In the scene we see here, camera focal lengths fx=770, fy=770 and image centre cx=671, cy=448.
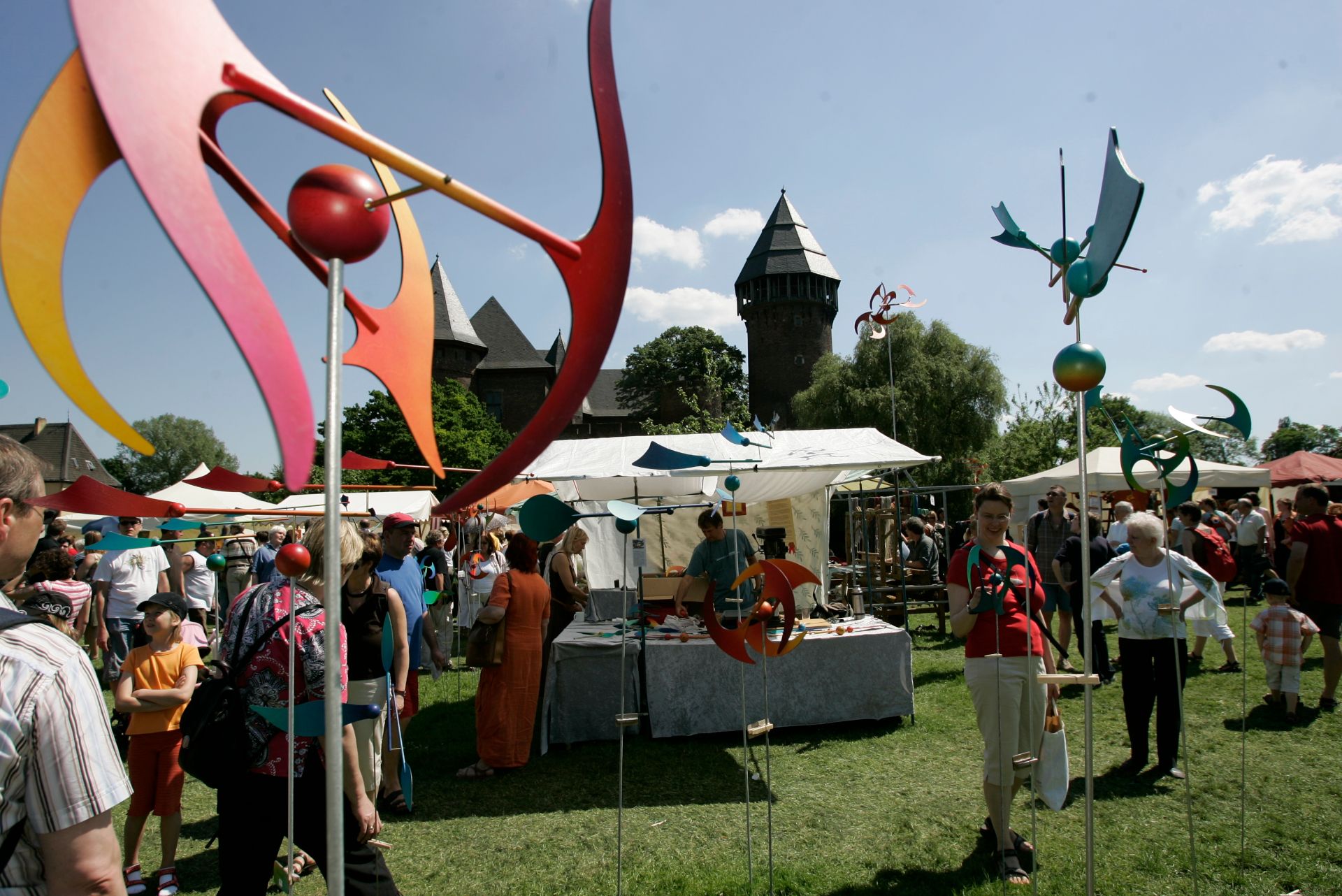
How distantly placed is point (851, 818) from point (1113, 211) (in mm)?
3297

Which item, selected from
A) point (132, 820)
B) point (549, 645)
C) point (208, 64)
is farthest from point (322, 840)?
point (549, 645)

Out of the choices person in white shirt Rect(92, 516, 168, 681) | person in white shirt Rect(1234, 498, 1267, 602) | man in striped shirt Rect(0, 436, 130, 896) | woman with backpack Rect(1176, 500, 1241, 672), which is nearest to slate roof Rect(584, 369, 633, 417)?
person in white shirt Rect(1234, 498, 1267, 602)

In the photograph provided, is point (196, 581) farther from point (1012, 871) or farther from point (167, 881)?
point (1012, 871)

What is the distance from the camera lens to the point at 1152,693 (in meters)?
4.41

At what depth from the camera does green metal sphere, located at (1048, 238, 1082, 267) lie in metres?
2.01

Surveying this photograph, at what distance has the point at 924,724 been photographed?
5598 mm

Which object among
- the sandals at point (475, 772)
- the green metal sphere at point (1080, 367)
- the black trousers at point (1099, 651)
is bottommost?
the sandals at point (475, 772)

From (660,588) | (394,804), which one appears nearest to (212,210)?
(394,804)

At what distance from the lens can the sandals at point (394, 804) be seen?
13.6ft

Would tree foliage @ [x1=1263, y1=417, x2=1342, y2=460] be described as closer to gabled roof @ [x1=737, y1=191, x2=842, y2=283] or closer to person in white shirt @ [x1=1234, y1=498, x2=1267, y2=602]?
gabled roof @ [x1=737, y1=191, x2=842, y2=283]

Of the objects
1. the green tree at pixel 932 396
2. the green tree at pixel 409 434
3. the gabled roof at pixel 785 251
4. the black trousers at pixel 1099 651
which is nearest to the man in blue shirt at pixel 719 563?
the black trousers at pixel 1099 651

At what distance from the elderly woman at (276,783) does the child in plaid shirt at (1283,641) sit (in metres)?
5.81

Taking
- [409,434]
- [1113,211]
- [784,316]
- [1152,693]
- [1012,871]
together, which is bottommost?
[1012,871]

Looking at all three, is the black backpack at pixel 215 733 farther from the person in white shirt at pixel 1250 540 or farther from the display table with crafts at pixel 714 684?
the person in white shirt at pixel 1250 540
